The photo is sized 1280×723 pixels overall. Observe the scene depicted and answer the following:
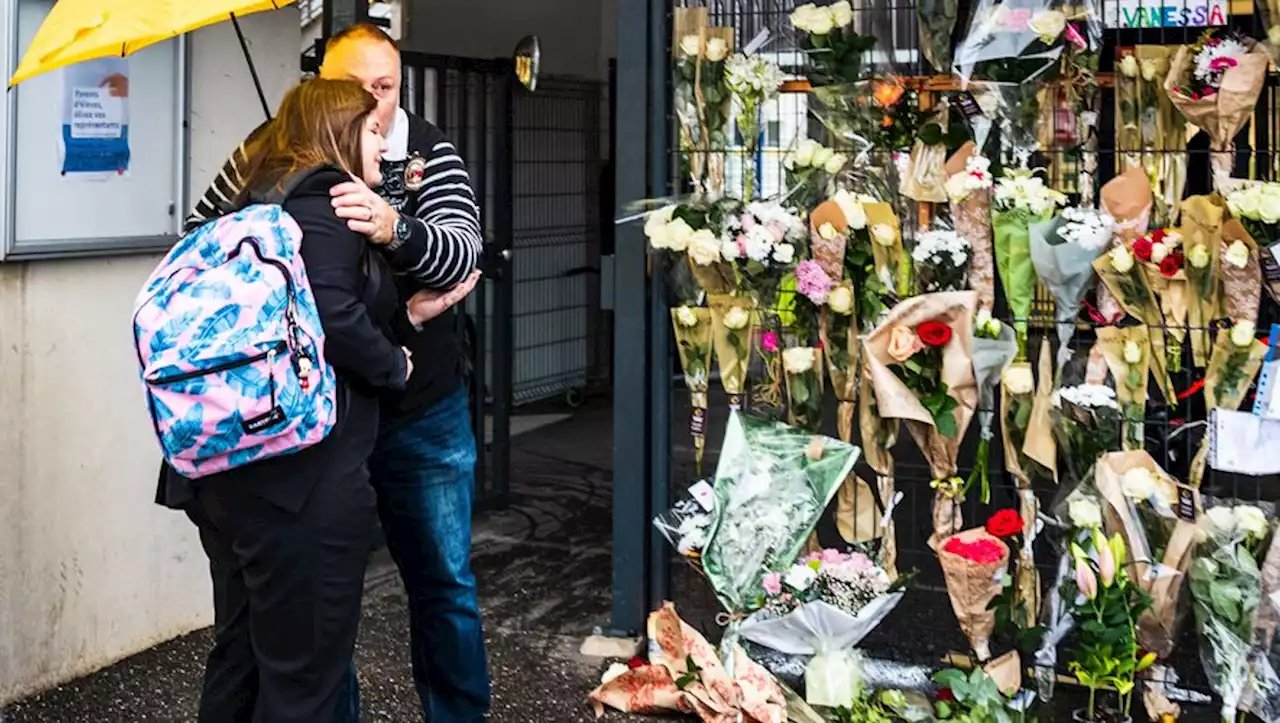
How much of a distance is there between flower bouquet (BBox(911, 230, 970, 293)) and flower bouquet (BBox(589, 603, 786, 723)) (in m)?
1.18

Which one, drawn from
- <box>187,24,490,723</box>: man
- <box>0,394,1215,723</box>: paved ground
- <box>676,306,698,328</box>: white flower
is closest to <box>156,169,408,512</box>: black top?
<box>187,24,490,723</box>: man

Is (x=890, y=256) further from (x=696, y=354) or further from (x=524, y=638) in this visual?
(x=524, y=638)

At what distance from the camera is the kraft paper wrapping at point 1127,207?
4211 millimetres

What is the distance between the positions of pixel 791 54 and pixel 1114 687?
79.3 inches

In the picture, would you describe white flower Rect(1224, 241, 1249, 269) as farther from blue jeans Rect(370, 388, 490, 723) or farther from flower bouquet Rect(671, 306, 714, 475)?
blue jeans Rect(370, 388, 490, 723)

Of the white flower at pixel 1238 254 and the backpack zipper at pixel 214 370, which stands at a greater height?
the white flower at pixel 1238 254

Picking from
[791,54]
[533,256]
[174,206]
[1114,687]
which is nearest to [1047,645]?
[1114,687]

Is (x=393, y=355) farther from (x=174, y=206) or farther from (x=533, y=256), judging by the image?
(x=533, y=256)

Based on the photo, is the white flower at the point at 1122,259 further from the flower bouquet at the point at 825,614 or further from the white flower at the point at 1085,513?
the flower bouquet at the point at 825,614

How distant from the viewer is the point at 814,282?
4.43m

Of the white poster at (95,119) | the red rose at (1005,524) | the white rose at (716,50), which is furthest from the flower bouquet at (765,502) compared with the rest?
the white poster at (95,119)

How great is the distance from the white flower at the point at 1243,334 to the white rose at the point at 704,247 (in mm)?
1389

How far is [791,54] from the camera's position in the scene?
473cm

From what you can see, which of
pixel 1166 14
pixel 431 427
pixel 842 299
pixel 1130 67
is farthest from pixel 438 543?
pixel 1166 14
